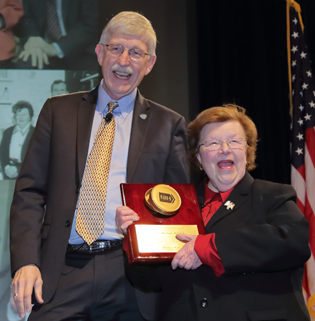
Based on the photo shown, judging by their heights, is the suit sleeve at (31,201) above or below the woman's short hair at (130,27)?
below

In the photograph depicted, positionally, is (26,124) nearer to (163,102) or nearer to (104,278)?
(163,102)

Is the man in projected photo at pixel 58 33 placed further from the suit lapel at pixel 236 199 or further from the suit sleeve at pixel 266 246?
the suit sleeve at pixel 266 246

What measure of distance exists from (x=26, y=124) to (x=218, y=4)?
1.97 m

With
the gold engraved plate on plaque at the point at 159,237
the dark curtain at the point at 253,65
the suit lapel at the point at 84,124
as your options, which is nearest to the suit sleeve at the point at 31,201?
the suit lapel at the point at 84,124

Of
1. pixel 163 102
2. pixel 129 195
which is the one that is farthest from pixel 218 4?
pixel 129 195

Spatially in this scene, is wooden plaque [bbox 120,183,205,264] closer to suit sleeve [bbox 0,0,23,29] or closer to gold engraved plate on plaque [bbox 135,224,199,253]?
gold engraved plate on plaque [bbox 135,224,199,253]

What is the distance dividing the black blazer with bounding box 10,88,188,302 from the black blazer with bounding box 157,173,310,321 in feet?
1.31

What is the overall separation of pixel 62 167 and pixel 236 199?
2.49 feet

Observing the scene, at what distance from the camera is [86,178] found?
1.98 m

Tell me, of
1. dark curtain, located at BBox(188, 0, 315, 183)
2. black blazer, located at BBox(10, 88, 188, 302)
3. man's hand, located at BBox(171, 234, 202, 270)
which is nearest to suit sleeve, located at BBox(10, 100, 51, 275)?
black blazer, located at BBox(10, 88, 188, 302)

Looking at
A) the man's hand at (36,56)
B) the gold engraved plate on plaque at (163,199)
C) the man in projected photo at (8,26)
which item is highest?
the man in projected photo at (8,26)

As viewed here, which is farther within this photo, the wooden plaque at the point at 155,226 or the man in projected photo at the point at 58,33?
the man in projected photo at the point at 58,33

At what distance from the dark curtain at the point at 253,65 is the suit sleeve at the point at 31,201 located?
213 cm

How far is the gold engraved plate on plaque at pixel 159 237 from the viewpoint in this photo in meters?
1.72
